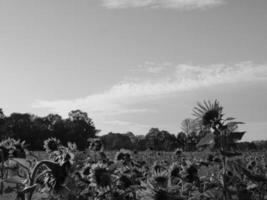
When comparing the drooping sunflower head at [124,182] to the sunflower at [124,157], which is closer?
the drooping sunflower head at [124,182]

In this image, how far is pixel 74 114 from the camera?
101m

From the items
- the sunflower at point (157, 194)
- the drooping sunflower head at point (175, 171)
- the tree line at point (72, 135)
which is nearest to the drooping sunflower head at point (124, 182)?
the drooping sunflower head at point (175, 171)

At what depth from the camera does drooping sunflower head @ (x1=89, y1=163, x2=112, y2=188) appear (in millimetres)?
7867

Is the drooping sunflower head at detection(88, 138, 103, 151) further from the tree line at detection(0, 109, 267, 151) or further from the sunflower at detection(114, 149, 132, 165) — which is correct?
the tree line at detection(0, 109, 267, 151)

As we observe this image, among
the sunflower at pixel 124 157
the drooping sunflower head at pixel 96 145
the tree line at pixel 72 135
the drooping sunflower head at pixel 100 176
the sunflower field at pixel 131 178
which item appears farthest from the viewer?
the tree line at pixel 72 135

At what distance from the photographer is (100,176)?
7.92 meters

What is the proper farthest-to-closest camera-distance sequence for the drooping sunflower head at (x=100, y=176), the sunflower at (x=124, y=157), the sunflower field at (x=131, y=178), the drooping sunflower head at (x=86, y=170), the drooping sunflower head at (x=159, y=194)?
the sunflower at (x=124, y=157) < the drooping sunflower head at (x=86, y=170) < the drooping sunflower head at (x=100, y=176) < the drooping sunflower head at (x=159, y=194) < the sunflower field at (x=131, y=178)

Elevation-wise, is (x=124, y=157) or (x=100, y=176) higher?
(x=124, y=157)

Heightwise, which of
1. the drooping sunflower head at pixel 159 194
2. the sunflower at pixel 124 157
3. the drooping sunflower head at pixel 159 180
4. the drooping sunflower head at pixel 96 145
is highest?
the drooping sunflower head at pixel 96 145

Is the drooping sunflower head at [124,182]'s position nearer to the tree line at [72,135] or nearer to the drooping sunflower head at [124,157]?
the drooping sunflower head at [124,157]

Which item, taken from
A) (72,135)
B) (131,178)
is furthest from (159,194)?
(72,135)

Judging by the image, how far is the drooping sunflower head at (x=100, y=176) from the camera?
310 inches

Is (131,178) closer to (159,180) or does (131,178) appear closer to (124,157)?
(159,180)

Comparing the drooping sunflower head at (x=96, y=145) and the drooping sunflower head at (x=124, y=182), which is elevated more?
the drooping sunflower head at (x=96, y=145)
